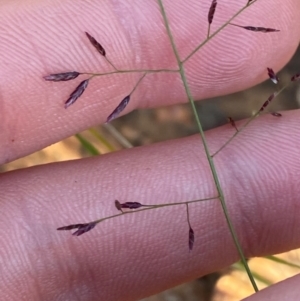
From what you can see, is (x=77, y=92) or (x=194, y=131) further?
(x=194, y=131)

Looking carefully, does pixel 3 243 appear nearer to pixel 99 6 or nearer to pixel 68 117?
pixel 68 117

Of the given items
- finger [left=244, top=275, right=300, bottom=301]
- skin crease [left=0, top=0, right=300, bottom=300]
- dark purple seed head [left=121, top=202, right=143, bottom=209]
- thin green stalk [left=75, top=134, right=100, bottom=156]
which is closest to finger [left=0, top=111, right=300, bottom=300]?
skin crease [left=0, top=0, right=300, bottom=300]

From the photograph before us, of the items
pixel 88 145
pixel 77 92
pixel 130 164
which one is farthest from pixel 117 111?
pixel 88 145

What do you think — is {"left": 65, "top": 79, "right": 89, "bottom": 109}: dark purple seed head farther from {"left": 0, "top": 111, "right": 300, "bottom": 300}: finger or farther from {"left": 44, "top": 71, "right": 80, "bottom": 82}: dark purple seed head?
{"left": 0, "top": 111, "right": 300, "bottom": 300}: finger

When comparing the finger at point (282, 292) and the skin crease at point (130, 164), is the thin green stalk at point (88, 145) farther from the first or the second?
the finger at point (282, 292)

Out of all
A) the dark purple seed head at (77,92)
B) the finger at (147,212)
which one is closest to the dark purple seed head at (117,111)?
the dark purple seed head at (77,92)

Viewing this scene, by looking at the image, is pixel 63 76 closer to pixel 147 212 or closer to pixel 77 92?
pixel 77 92
